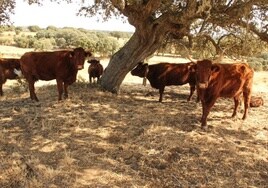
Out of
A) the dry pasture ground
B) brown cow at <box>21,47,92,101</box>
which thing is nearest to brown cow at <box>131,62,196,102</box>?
the dry pasture ground

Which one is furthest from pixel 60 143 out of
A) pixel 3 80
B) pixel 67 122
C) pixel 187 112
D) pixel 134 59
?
pixel 3 80

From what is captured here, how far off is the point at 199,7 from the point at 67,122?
390cm

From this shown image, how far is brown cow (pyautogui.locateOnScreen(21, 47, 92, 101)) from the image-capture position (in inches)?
407

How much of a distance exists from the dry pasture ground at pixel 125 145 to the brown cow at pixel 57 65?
54 centimetres

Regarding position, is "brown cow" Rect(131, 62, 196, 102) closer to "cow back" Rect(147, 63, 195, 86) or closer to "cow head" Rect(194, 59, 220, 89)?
"cow back" Rect(147, 63, 195, 86)

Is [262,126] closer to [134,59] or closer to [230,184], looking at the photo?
[230,184]

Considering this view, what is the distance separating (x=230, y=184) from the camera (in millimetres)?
6480

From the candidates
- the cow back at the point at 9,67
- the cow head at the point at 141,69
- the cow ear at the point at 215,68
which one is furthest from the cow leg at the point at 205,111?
the cow back at the point at 9,67

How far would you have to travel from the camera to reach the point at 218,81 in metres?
8.99

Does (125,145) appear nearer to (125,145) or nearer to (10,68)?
(125,145)

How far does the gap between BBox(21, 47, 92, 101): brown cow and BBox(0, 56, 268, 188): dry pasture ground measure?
0.54 m

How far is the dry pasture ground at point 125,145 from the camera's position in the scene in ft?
21.6

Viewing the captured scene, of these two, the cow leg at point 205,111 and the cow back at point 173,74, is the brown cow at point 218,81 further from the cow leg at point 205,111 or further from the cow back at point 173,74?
the cow back at point 173,74

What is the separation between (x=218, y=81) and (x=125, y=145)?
2.71m
